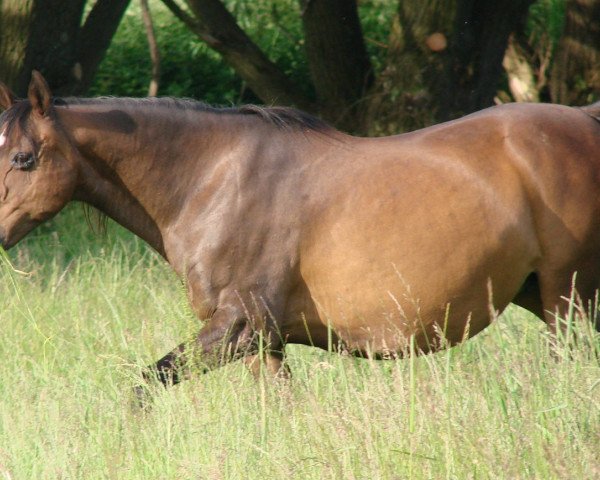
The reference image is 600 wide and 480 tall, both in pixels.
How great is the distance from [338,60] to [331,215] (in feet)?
13.8

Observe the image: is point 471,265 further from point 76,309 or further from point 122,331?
point 76,309

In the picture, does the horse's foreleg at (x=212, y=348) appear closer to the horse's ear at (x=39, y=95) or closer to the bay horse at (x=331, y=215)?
the bay horse at (x=331, y=215)

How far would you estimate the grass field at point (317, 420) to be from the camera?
346cm

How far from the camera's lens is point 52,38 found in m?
7.82

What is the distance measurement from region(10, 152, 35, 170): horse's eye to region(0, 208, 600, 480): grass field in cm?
88

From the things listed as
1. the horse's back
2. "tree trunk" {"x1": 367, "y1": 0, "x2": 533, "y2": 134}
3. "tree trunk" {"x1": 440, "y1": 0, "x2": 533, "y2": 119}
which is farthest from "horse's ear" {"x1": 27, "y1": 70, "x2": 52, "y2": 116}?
"tree trunk" {"x1": 440, "y1": 0, "x2": 533, "y2": 119}

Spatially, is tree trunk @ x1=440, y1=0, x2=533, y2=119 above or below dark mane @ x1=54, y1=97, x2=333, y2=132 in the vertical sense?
below

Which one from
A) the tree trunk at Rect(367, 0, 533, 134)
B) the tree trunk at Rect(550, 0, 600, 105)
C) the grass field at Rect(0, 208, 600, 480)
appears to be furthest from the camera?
the tree trunk at Rect(550, 0, 600, 105)

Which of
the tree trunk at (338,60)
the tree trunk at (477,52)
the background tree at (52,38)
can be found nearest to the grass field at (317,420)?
the tree trunk at (477,52)

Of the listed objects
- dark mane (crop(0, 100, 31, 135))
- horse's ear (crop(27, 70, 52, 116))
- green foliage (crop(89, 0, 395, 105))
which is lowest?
green foliage (crop(89, 0, 395, 105))

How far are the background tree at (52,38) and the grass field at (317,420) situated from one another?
3123 mm

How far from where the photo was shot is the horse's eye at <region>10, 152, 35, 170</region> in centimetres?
439

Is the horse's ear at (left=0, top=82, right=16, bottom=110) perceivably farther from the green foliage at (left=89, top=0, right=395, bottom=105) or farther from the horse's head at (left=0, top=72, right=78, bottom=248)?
the green foliage at (left=89, top=0, right=395, bottom=105)

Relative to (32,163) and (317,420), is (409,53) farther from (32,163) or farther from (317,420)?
(317,420)
